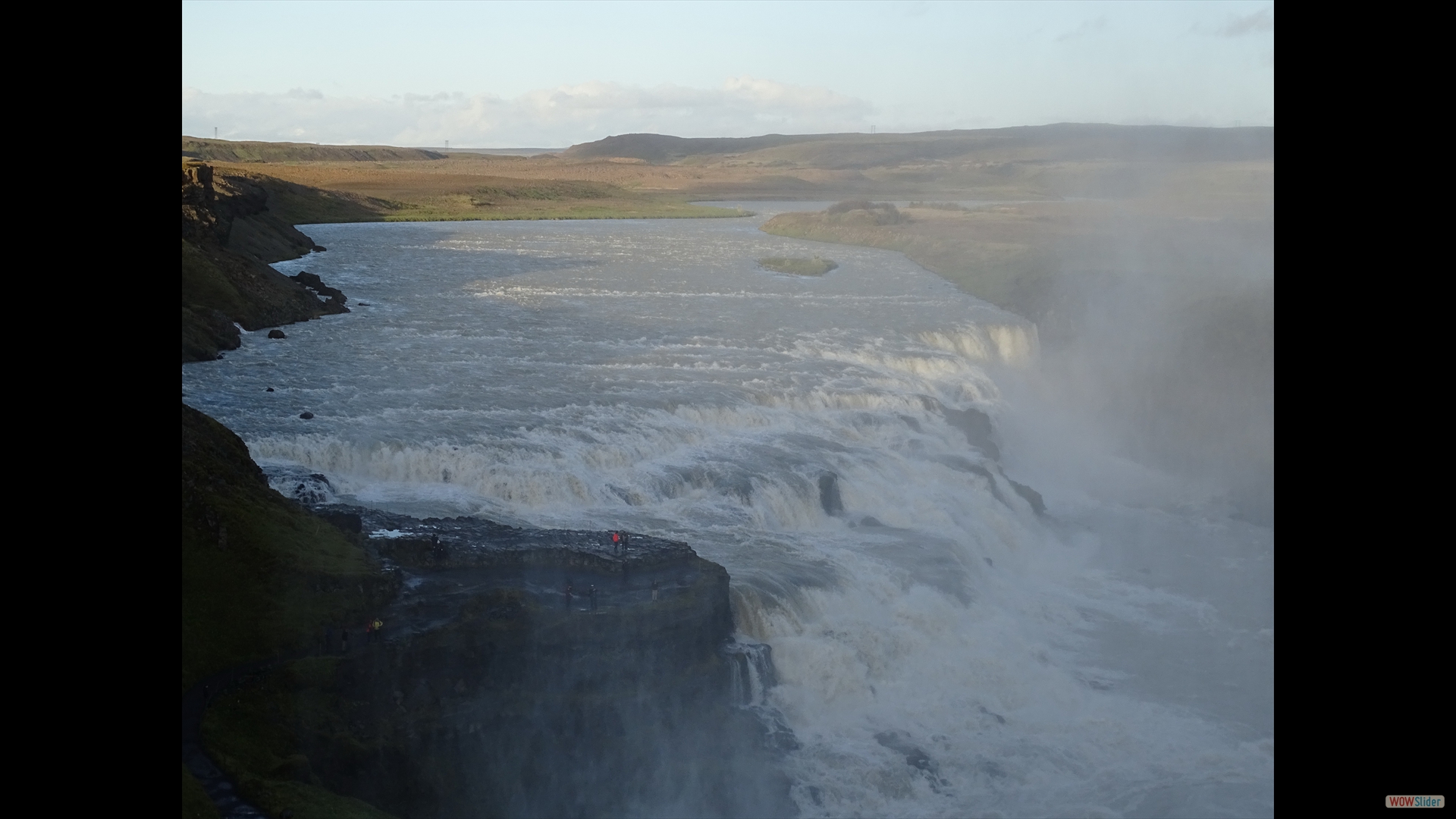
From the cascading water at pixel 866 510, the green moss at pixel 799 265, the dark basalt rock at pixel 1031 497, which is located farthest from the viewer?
the green moss at pixel 799 265

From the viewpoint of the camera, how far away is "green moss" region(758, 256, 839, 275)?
46.5 m

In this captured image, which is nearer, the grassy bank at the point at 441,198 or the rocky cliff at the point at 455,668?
the rocky cliff at the point at 455,668

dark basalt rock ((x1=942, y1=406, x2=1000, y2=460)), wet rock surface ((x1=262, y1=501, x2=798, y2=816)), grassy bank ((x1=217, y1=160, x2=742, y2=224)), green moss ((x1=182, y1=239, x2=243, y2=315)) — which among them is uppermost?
grassy bank ((x1=217, y1=160, x2=742, y2=224))

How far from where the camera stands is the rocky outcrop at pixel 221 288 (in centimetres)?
2792

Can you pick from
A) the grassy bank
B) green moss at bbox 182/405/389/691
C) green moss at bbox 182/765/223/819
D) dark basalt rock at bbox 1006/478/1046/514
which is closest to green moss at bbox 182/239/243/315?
green moss at bbox 182/405/389/691

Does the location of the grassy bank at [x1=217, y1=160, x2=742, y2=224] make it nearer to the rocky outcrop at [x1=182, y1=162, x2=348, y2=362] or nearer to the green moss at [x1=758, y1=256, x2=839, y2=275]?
the rocky outcrop at [x1=182, y1=162, x2=348, y2=362]

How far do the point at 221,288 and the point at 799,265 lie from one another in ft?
73.7

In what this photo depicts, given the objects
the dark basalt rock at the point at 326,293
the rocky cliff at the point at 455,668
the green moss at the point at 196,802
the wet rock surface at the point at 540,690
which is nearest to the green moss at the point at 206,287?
the dark basalt rock at the point at 326,293

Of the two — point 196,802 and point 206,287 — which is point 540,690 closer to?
point 196,802

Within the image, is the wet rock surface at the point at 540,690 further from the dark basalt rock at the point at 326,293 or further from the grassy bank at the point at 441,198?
the grassy bank at the point at 441,198

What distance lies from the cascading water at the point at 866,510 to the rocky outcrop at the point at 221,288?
94cm

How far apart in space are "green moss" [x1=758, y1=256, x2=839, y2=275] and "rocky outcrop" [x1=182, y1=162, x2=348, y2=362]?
17.7 metres

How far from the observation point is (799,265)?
47.0 meters

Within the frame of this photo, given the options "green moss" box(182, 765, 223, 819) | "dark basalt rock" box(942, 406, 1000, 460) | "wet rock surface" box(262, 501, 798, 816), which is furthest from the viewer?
"dark basalt rock" box(942, 406, 1000, 460)
